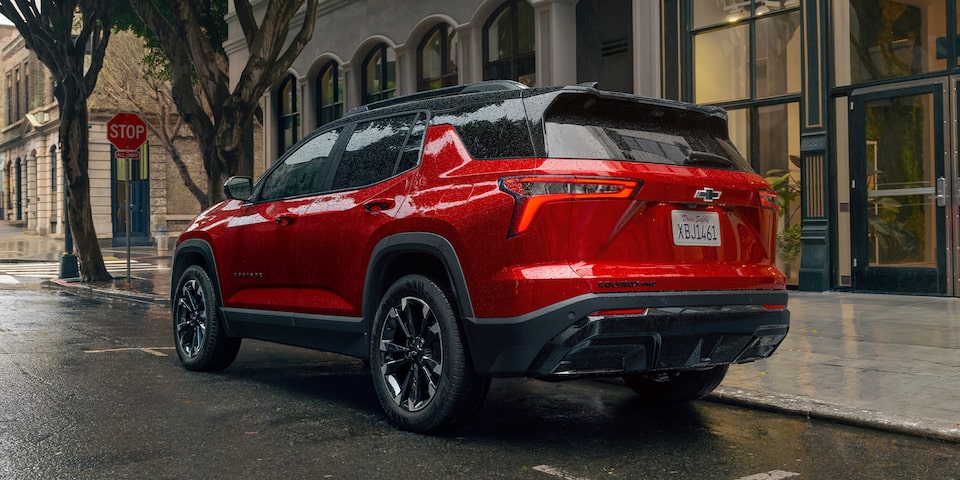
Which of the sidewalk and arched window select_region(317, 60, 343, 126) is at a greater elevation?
arched window select_region(317, 60, 343, 126)

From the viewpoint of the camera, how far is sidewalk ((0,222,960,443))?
586 centimetres

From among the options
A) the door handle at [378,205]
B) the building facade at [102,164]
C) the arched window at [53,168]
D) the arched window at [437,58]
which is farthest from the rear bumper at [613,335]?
the arched window at [53,168]

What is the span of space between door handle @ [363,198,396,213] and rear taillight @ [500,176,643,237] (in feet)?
3.39

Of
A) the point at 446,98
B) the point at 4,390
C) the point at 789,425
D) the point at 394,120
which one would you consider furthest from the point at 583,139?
the point at 4,390

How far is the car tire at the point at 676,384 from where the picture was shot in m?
6.15

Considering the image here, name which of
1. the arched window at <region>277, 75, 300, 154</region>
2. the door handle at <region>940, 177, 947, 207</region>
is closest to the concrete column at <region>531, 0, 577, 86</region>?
the door handle at <region>940, 177, 947, 207</region>

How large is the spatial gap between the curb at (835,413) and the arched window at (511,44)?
11269 mm

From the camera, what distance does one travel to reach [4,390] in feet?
22.2

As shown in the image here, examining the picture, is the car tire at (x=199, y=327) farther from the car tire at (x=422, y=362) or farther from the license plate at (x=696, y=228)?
the license plate at (x=696, y=228)

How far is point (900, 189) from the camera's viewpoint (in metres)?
12.6

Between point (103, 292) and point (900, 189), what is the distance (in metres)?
12.5

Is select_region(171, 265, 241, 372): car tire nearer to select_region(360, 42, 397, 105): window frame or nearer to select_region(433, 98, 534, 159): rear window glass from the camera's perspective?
select_region(433, 98, 534, 159): rear window glass

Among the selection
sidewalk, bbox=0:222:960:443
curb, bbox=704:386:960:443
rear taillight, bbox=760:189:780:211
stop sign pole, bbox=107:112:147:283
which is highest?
stop sign pole, bbox=107:112:147:283

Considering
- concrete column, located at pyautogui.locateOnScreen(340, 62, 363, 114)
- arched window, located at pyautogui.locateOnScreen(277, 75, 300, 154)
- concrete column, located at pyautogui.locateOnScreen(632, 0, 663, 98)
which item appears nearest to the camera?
concrete column, located at pyautogui.locateOnScreen(632, 0, 663, 98)
